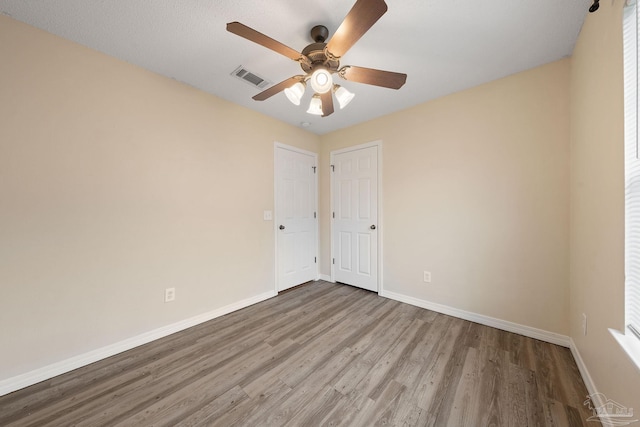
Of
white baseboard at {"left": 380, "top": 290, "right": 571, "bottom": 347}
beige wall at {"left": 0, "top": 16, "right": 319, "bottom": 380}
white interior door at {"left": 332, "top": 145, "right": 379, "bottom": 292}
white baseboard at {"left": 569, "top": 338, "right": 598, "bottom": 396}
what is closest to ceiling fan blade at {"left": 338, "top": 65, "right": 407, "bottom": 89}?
white interior door at {"left": 332, "top": 145, "right": 379, "bottom": 292}

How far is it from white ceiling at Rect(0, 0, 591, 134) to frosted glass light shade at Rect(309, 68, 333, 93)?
0.38 metres

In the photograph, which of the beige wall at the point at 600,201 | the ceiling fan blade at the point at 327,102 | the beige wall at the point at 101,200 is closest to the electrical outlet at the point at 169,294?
the beige wall at the point at 101,200

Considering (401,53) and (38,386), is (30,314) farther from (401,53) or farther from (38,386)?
(401,53)

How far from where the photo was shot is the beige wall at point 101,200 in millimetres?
1438

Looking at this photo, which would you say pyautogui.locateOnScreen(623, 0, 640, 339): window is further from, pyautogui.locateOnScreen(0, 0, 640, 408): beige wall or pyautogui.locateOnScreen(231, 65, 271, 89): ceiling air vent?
pyautogui.locateOnScreen(231, 65, 271, 89): ceiling air vent

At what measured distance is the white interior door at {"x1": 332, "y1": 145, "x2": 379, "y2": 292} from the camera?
9.83 ft

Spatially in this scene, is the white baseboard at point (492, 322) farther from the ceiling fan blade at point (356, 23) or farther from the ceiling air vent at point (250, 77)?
the ceiling air vent at point (250, 77)

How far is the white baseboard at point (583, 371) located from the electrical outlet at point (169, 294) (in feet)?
A: 10.3

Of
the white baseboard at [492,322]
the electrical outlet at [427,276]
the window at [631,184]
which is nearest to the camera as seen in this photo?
the window at [631,184]

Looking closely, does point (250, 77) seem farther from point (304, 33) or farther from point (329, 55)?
point (329, 55)

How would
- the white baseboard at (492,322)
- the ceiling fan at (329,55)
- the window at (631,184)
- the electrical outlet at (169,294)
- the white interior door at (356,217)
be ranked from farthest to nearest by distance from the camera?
the white interior door at (356,217), the electrical outlet at (169,294), the white baseboard at (492,322), the ceiling fan at (329,55), the window at (631,184)

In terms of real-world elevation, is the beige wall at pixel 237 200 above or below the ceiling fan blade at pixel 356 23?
below

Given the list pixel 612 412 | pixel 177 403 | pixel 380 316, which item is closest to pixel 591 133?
pixel 612 412

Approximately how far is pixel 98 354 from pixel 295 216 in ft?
7.64
